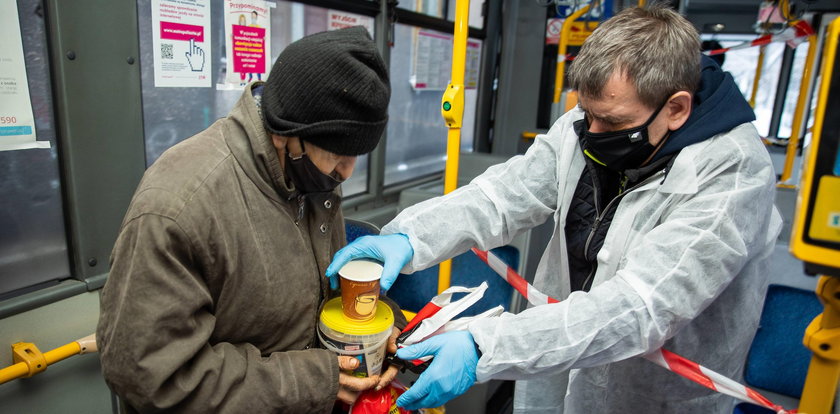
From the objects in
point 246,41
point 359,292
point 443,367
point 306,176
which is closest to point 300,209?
point 306,176

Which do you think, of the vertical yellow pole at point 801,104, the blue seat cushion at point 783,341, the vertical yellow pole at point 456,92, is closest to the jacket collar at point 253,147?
the vertical yellow pole at point 456,92

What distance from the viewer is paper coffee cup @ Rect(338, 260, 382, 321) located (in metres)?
1.08

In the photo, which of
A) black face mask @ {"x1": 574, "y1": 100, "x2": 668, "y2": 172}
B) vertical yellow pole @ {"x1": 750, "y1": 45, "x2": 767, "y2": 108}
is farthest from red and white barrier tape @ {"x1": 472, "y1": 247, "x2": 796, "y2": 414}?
vertical yellow pole @ {"x1": 750, "y1": 45, "x2": 767, "y2": 108}

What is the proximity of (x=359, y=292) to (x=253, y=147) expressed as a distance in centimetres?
36

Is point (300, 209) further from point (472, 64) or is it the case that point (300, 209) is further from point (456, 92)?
point (472, 64)

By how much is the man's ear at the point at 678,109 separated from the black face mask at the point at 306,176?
828 millimetres

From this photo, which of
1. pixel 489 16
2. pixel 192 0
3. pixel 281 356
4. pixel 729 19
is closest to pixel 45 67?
pixel 192 0

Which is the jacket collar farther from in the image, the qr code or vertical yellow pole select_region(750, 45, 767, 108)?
vertical yellow pole select_region(750, 45, 767, 108)

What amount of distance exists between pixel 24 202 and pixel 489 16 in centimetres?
363

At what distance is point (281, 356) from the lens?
1.07m

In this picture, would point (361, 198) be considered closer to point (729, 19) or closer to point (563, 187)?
point (563, 187)

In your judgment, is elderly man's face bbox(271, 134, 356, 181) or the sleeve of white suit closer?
elderly man's face bbox(271, 134, 356, 181)

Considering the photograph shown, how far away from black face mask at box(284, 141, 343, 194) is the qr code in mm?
986

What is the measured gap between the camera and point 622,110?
Result: 1.27 metres
